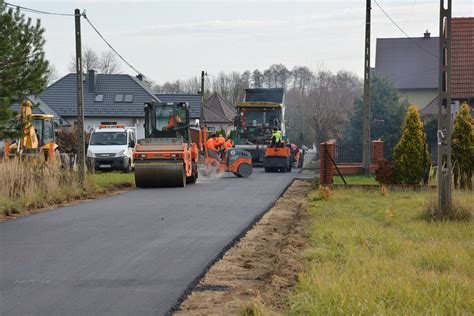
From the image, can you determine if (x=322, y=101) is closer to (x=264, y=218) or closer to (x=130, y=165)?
(x=130, y=165)

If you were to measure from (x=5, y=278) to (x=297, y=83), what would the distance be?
112 metres

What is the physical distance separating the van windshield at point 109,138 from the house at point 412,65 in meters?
29.2

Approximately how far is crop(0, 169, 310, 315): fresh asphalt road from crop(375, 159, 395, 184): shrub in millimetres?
5707

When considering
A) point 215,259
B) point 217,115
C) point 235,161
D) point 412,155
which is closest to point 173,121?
point 235,161

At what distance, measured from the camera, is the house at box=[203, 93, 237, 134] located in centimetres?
8638

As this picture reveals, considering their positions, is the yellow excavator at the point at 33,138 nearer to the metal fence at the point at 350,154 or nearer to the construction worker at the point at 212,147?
the construction worker at the point at 212,147

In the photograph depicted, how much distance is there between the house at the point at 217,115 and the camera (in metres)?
86.4

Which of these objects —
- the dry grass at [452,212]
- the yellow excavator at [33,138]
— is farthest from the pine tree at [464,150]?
the yellow excavator at [33,138]

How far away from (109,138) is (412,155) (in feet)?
59.3

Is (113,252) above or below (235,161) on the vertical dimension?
below

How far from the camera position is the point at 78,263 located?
9.98 metres

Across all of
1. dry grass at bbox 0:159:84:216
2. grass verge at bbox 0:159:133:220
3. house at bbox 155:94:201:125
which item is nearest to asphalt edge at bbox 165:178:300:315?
grass verge at bbox 0:159:133:220

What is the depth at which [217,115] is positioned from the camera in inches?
3457

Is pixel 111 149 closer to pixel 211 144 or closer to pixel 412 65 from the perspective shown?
pixel 211 144
